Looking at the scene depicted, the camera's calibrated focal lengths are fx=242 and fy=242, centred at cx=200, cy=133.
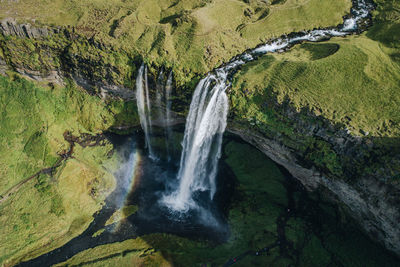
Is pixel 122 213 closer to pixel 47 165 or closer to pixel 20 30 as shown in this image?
pixel 47 165

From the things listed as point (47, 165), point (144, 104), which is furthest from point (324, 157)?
point (47, 165)

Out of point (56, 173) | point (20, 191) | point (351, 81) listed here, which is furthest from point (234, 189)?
point (20, 191)

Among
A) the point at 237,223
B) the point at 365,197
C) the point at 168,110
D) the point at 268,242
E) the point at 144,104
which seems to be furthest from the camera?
the point at 144,104

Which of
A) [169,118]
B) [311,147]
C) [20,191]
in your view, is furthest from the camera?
[169,118]

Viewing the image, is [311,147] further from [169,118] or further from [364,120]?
[169,118]

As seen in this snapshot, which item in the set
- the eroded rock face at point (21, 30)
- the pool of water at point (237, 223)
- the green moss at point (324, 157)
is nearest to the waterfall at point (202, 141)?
the pool of water at point (237, 223)

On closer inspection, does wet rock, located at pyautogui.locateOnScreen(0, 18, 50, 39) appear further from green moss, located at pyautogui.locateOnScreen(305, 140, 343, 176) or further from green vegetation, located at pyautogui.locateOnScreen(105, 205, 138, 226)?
green moss, located at pyautogui.locateOnScreen(305, 140, 343, 176)
